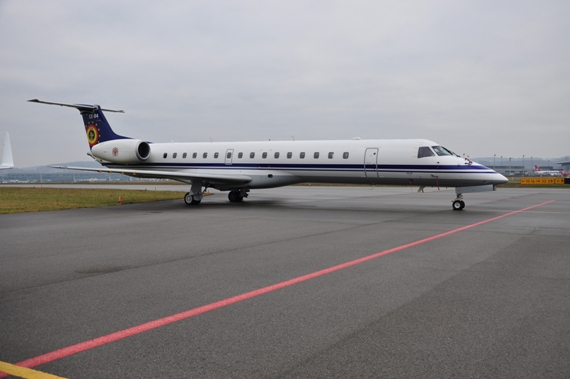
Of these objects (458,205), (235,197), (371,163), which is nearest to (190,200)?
(235,197)

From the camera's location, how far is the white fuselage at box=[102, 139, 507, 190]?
56.4 feet

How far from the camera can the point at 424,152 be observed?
1759 centimetres

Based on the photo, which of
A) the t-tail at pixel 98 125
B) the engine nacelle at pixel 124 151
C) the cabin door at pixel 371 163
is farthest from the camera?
the t-tail at pixel 98 125

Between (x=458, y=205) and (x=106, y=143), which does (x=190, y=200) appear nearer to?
(x=106, y=143)

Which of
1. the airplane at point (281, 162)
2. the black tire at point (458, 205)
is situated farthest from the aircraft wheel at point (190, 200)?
the black tire at point (458, 205)

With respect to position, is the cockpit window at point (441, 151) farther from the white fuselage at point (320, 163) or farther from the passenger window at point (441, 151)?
the white fuselage at point (320, 163)

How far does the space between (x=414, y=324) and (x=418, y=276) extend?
2133 mm

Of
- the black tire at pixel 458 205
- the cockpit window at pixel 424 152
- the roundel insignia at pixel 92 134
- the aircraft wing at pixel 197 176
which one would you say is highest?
the roundel insignia at pixel 92 134

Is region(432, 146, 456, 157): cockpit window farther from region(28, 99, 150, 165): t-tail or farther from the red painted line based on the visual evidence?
region(28, 99, 150, 165): t-tail

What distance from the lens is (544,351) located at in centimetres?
375

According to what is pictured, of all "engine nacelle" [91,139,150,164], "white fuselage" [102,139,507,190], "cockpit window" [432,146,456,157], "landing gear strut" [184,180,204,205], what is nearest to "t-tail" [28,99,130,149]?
"engine nacelle" [91,139,150,164]

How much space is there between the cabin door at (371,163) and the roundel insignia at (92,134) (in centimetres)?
1436

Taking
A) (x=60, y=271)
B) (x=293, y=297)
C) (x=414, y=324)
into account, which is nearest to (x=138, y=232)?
(x=60, y=271)

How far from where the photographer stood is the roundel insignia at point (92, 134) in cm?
2436
